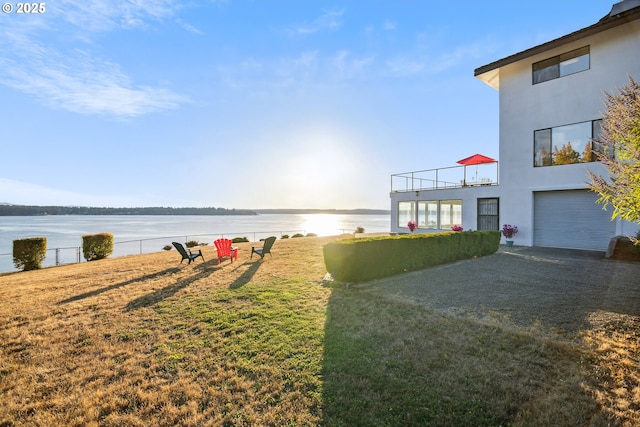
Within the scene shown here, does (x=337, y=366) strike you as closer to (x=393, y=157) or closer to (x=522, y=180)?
(x=522, y=180)

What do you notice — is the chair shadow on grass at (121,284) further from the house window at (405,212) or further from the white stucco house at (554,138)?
the white stucco house at (554,138)

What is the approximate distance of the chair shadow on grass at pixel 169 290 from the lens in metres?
6.12

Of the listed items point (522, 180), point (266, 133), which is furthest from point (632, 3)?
point (266, 133)

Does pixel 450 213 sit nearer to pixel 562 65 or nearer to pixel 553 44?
pixel 562 65

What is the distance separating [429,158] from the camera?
19.6 m

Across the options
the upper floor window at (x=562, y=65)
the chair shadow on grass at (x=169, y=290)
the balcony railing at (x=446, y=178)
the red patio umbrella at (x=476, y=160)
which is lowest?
the chair shadow on grass at (x=169, y=290)

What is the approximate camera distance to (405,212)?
19.9 metres

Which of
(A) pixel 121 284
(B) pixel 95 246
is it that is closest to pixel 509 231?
(A) pixel 121 284

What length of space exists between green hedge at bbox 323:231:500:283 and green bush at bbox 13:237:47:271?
14670 mm

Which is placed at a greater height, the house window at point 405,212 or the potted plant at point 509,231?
the house window at point 405,212

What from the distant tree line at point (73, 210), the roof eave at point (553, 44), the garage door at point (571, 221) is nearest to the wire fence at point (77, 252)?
the garage door at point (571, 221)

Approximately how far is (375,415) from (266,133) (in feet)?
59.9

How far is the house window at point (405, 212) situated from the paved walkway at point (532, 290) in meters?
9.23

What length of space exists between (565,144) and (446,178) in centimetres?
573
